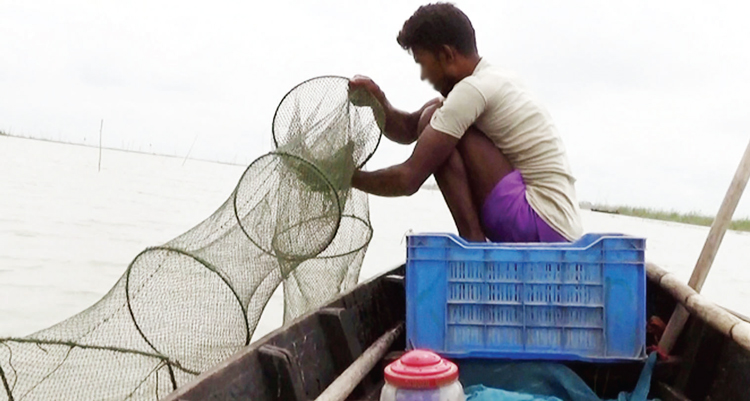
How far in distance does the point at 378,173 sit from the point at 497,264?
0.79 meters

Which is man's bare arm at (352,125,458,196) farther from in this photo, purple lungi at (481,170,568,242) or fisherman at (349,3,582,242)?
purple lungi at (481,170,568,242)

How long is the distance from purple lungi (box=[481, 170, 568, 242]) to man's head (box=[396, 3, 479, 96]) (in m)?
0.51

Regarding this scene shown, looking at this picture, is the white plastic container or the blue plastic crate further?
the blue plastic crate

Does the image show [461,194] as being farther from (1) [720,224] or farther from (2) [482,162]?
(1) [720,224]

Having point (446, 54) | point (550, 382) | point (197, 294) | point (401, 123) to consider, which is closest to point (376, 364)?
point (550, 382)

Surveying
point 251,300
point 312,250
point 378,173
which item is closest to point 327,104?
point 378,173

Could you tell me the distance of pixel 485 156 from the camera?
252 centimetres

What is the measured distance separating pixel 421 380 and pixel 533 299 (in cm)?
89

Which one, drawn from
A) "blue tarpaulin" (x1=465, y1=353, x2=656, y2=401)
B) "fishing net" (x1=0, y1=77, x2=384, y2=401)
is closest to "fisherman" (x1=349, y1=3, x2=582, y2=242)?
"fishing net" (x1=0, y1=77, x2=384, y2=401)

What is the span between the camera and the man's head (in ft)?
8.61

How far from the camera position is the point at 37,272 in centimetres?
638

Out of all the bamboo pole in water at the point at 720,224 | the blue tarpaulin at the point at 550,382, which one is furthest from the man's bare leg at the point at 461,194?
the bamboo pole in water at the point at 720,224

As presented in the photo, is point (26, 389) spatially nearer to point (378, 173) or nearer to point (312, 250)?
point (312, 250)

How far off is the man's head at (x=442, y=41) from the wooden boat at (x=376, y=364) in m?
0.97
